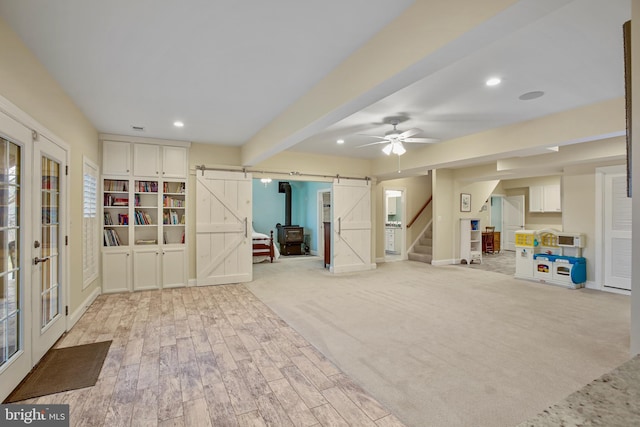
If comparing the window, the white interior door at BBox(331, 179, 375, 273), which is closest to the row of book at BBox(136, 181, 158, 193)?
the window

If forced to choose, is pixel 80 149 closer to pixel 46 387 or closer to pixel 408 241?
pixel 46 387

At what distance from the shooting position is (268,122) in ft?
14.3

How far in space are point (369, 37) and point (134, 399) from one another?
310 centimetres

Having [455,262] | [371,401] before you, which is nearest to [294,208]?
[455,262]

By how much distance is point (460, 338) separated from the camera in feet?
10.5

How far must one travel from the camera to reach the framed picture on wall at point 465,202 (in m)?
8.39

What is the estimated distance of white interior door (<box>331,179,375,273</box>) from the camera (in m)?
6.89

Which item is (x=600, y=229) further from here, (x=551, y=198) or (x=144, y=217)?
(x=144, y=217)

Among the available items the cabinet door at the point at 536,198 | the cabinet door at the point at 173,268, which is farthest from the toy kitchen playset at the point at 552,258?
the cabinet door at the point at 173,268

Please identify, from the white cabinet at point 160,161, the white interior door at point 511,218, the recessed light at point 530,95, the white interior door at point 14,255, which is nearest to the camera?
the white interior door at point 14,255

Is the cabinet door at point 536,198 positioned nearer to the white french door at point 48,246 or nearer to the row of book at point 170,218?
the row of book at point 170,218

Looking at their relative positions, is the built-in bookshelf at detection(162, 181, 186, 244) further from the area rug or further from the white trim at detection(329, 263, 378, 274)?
the white trim at detection(329, 263, 378, 274)

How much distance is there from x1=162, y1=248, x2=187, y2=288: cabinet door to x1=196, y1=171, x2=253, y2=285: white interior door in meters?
0.25

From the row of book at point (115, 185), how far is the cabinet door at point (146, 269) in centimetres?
107
